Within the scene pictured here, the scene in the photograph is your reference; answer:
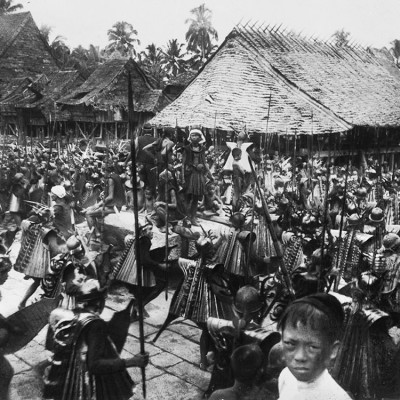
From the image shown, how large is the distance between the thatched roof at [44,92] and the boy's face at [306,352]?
2068cm

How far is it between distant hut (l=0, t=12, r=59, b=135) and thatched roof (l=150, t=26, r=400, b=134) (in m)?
4.18

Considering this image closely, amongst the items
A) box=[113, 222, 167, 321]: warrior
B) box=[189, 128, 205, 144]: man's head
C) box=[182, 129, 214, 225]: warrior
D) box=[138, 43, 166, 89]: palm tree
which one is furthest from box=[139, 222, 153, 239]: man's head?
box=[138, 43, 166, 89]: palm tree

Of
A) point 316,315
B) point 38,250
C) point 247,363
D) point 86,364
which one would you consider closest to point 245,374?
point 247,363

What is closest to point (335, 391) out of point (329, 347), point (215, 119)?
point (329, 347)

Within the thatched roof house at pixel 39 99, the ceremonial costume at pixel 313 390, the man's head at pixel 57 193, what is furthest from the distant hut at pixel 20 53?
the ceremonial costume at pixel 313 390

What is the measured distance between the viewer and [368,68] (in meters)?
18.9

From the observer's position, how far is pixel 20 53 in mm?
15461

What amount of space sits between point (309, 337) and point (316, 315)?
102 millimetres

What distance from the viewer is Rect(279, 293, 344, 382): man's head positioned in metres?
2.23

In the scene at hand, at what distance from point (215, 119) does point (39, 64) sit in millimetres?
8332

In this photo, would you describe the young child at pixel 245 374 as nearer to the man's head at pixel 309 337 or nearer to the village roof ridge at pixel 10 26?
the man's head at pixel 309 337

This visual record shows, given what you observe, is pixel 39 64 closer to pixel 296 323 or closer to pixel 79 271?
pixel 79 271

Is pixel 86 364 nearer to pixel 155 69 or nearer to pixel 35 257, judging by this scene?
pixel 35 257

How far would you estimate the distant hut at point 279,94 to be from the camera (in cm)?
1377
